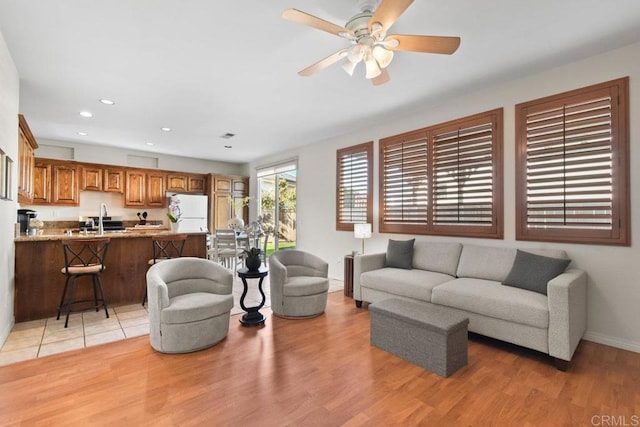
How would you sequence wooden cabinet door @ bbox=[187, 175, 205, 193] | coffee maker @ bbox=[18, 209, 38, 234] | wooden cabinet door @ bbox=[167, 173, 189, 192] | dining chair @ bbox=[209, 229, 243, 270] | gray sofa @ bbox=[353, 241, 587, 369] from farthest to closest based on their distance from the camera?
wooden cabinet door @ bbox=[187, 175, 205, 193]
wooden cabinet door @ bbox=[167, 173, 189, 192]
dining chair @ bbox=[209, 229, 243, 270]
coffee maker @ bbox=[18, 209, 38, 234]
gray sofa @ bbox=[353, 241, 587, 369]

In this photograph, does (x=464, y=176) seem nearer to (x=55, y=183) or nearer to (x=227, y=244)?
(x=227, y=244)

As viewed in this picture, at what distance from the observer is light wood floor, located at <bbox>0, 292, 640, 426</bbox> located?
1.87 meters

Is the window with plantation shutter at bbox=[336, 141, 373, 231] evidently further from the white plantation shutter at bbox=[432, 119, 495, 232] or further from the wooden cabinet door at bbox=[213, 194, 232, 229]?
the wooden cabinet door at bbox=[213, 194, 232, 229]

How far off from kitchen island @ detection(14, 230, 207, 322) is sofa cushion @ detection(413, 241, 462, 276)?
3.81 meters

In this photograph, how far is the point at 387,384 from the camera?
2230 millimetres

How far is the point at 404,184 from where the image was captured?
4.62 m

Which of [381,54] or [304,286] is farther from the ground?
[381,54]

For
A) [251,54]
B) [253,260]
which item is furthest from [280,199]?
[251,54]

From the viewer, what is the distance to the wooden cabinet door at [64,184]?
5.99 m

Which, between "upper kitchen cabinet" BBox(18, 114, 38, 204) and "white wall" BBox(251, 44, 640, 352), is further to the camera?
"upper kitchen cabinet" BBox(18, 114, 38, 204)

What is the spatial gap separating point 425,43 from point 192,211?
6.60 metres

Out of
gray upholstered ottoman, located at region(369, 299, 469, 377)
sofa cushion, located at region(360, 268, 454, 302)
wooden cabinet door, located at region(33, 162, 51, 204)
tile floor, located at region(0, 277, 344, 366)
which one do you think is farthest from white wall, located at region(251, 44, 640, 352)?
wooden cabinet door, located at region(33, 162, 51, 204)

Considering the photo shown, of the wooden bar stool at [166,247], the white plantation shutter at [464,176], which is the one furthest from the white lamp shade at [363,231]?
the wooden bar stool at [166,247]

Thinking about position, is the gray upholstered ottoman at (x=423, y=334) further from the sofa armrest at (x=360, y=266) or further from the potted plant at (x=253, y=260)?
the potted plant at (x=253, y=260)
